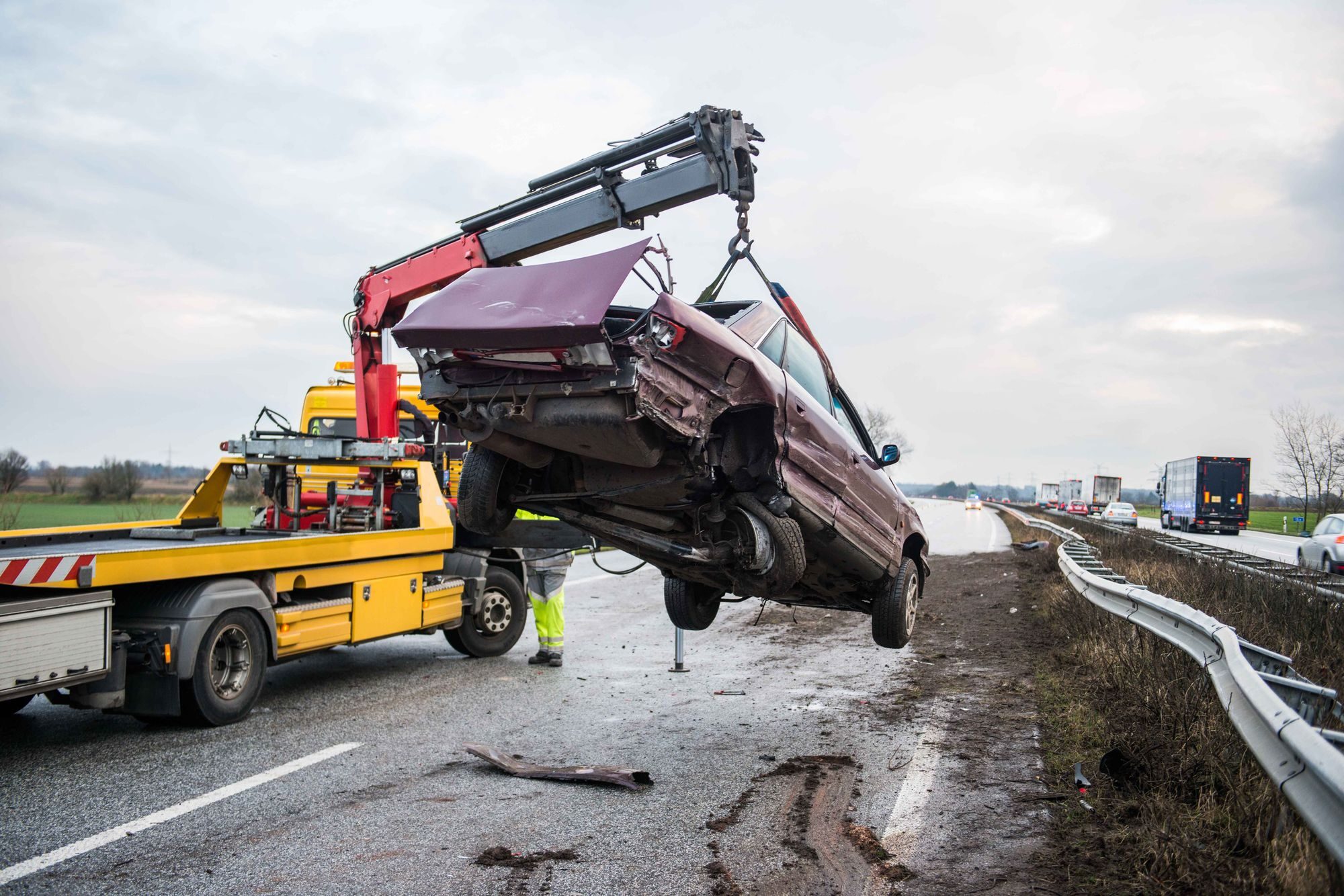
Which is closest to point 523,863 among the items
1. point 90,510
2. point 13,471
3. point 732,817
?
point 732,817

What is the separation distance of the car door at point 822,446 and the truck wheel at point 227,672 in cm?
414

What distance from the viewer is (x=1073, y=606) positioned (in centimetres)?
1104

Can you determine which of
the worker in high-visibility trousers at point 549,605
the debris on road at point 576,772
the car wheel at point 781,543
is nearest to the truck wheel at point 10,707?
the debris on road at point 576,772

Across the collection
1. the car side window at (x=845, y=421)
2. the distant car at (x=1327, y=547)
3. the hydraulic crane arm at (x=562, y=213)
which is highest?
the hydraulic crane arm at (x=562, y=213)

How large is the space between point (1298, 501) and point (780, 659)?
42.5m

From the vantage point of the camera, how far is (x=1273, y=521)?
66.1 metres

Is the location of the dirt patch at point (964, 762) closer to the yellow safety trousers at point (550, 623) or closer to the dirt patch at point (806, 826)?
the dirt patch at point (806, 826)

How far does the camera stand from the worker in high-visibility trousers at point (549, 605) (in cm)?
965

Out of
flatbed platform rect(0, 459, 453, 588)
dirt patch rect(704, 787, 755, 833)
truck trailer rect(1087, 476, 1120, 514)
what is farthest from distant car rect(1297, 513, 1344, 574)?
truck trailer rect(1087, 476, 1120, 514)

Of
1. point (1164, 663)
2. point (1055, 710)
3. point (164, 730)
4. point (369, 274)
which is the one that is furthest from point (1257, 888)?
point (369, 274)

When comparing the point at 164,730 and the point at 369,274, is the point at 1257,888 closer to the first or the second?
the point at 164,730

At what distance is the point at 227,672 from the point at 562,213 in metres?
4.79

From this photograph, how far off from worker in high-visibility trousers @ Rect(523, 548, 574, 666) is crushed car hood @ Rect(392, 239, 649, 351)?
4672mm

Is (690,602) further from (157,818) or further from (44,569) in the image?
(44,569)
